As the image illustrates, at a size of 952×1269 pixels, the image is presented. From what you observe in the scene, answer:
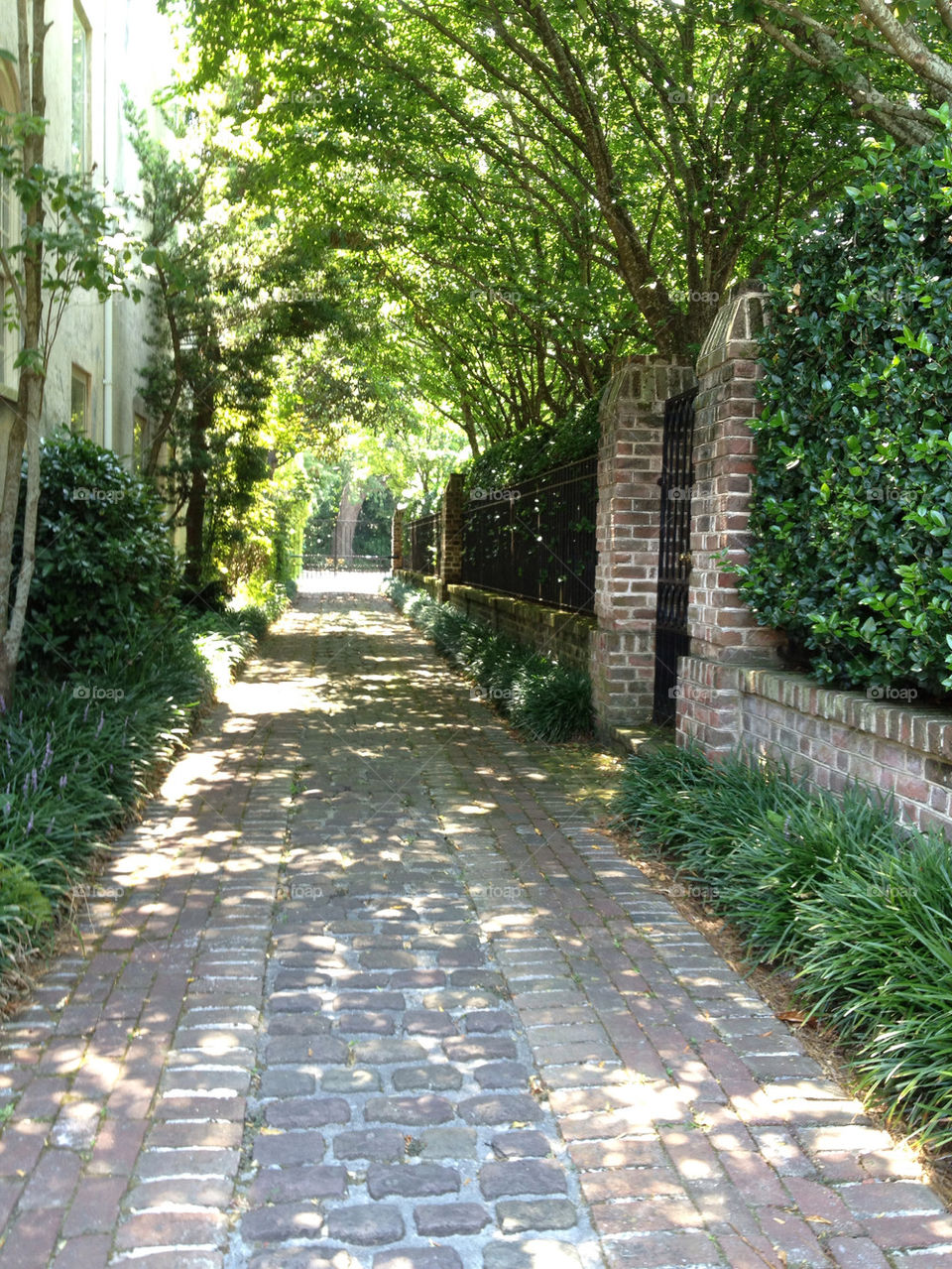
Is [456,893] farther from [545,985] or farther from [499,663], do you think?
[499,663]

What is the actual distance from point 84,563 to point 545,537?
5.59m

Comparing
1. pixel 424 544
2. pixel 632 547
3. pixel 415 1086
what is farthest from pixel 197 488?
pixel 415 1086

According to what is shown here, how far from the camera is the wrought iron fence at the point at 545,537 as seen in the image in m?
10.3

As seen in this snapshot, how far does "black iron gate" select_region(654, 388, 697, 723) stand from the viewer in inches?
302

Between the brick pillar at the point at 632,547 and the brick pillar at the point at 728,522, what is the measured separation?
172 centimetres

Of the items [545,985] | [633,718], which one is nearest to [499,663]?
[633,718]

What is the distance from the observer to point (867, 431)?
4578 millimetres

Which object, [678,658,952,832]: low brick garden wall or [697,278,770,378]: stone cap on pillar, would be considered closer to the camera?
[678,658,952,832]: low brick garden wall

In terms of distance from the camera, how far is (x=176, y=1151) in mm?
2949

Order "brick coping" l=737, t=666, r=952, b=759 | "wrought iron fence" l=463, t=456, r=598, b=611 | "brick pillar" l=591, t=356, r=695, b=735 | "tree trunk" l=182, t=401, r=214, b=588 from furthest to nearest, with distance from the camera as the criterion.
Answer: "tree trunk" l=182, t=401, r=214, b=588
"wrought iron fence" l=463, t=456, r=598, b=611
"brick pillar" l=591, t=356, r=695, b=735
"brick coping" l=737, t=666, r=952, b=759

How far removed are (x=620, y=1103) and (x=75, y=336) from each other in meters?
9.56

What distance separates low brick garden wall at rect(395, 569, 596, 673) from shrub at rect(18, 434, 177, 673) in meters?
3.60

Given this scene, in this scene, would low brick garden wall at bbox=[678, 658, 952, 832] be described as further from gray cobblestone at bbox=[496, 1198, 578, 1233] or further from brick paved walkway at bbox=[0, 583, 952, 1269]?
gray cobblestone at bbox=[496, 1198, 578, 1233]

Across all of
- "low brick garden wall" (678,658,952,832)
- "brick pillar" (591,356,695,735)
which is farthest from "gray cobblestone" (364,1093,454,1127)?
"brick pillar" (591,356,695,735)
